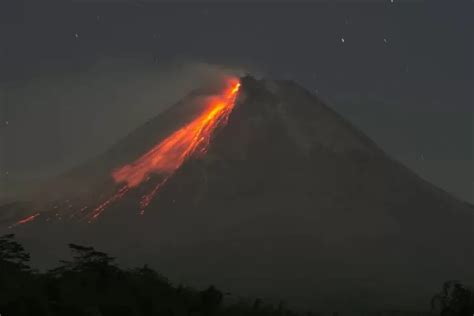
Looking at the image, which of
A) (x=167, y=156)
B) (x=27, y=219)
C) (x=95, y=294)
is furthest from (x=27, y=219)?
(x=95, y=294)

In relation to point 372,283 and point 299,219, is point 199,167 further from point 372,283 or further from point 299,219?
point 372,283

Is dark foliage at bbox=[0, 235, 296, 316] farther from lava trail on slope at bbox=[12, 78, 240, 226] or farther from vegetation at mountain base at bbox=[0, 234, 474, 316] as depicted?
lava trail on slope at bbox=[12, 78, 240, 226]

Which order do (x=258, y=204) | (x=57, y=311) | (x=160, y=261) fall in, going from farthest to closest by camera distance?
Answer: (x=258, y=204), (x=160, y=261), (x=57, y=311)

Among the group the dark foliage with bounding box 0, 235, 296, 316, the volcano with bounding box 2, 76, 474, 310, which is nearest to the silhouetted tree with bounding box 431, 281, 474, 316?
the dark foliage with bounding box 0, 235, 296, 316

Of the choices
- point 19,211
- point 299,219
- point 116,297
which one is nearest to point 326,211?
point 299,219

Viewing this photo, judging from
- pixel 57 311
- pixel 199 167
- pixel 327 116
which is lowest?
pixel 57 311

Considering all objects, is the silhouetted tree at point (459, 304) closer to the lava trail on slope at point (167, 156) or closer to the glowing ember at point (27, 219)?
the lava trail on slope at point (167, 156)

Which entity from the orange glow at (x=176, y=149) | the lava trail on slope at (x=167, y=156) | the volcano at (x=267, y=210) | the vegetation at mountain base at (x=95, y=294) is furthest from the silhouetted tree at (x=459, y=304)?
the orange glow at (x=176, y=149)
